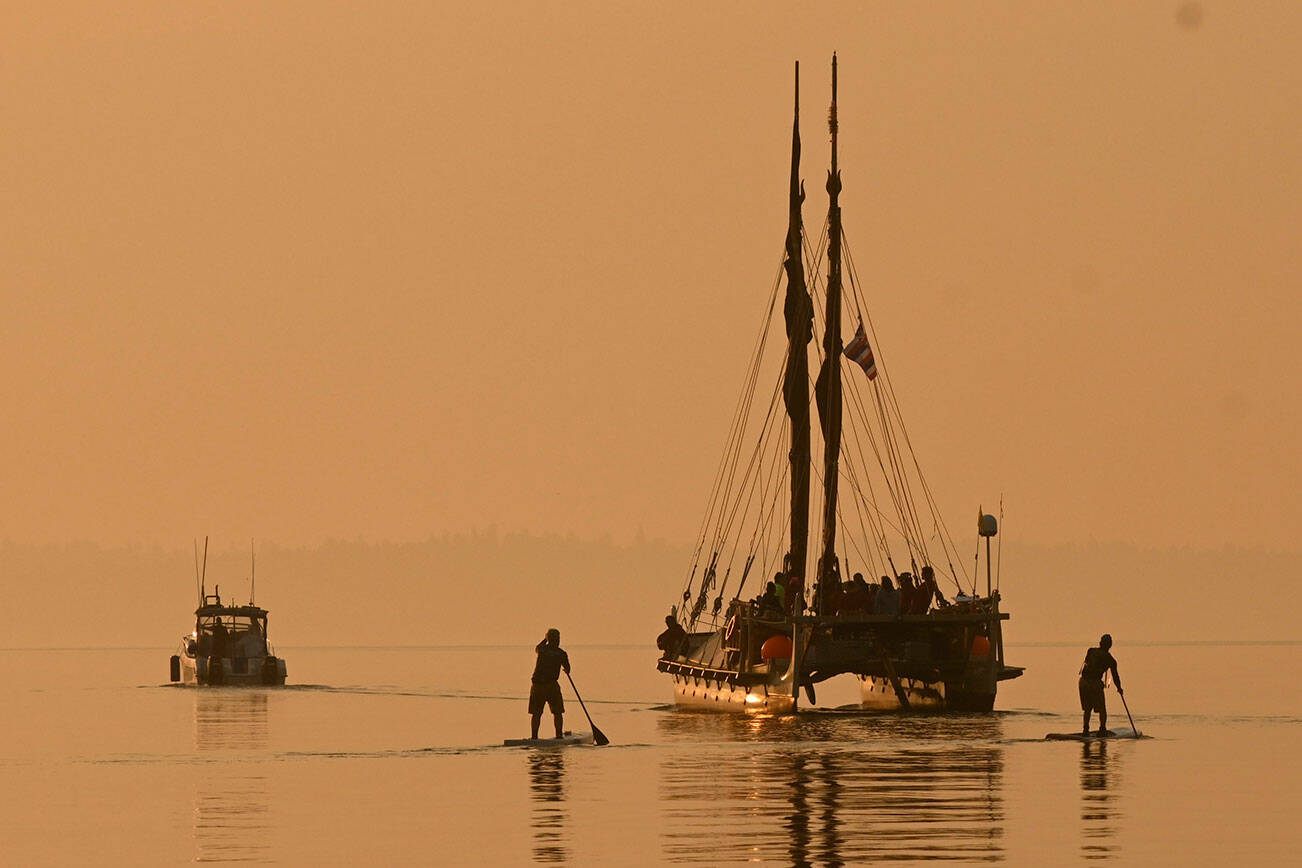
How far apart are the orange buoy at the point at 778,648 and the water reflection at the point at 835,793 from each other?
6.12m

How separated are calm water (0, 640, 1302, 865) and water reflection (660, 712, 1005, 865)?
0.08m

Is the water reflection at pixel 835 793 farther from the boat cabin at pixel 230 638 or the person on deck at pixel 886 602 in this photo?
the boat cabin at pixel 230 638

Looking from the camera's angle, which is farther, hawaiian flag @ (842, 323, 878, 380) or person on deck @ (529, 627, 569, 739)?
hawaiian flag @ (842, 323, 878, 380)

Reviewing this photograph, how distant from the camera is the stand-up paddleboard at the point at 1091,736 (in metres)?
46.8

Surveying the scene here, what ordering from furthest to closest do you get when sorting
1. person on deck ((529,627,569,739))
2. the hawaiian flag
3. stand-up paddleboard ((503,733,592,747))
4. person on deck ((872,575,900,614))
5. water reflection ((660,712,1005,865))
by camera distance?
the hawaiian flag
person on deck ((872,575,900,614))
stand-up paddleboard ((503,733,592,747))
person on deck ((529,627,569,739))
water reflection ((660,712,1005,865))

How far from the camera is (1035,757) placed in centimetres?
4106

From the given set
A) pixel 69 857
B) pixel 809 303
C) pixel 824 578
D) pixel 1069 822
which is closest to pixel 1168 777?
pixel 1069 822

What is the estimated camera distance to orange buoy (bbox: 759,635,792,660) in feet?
192

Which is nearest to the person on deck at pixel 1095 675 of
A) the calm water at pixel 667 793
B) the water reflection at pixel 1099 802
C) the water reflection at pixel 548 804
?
the calm water at pixel 667 793

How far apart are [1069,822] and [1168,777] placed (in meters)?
8.27

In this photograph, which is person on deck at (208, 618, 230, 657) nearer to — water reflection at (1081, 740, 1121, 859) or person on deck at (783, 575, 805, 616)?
person on deck at (783, 575, 805, 616)

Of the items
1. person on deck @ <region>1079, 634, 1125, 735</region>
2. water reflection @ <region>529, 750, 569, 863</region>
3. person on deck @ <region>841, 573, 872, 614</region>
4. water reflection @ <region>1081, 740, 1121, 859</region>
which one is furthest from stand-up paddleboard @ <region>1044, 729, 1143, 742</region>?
person on deck @ <region>841, 573, 872, 614</region>

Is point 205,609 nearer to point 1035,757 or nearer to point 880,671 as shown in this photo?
point 880,671

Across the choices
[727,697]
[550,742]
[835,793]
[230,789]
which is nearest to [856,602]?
[727,697]
